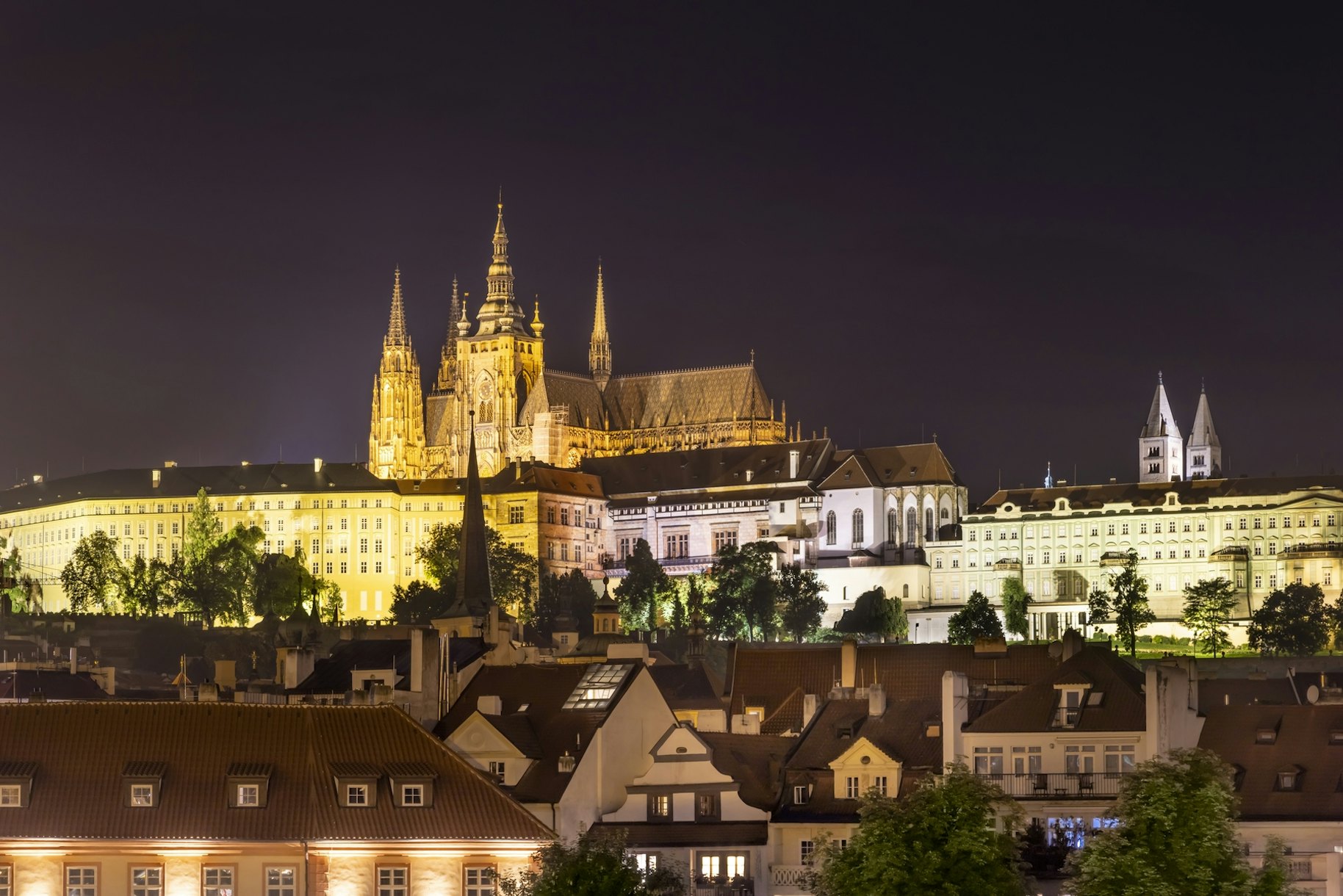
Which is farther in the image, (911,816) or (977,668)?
(977,668)

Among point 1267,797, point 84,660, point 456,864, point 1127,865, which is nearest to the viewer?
point 1127,865

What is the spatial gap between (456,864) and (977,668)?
2864 cm

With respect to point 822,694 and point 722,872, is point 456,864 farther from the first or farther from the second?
point 822,694

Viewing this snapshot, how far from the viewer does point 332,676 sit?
340 feet

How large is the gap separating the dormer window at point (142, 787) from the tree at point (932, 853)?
14.8 metres

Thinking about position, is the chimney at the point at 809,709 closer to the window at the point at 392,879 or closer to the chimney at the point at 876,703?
the chimney at the point at 876,703

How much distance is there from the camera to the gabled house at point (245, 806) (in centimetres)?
6612

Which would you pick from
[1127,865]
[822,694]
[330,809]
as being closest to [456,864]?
[330,809]

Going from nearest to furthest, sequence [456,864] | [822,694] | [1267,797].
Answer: [456,864]
[1267,797]
[822,694]

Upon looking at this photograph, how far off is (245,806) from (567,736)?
37.5ft

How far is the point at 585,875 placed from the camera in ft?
200

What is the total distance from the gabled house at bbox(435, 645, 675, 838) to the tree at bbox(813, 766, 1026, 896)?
480 inches

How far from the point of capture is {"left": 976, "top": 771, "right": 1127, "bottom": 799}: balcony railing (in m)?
73.9

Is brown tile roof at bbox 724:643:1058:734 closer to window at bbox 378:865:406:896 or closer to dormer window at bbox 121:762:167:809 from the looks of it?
window at bbox 378:865:406:896
